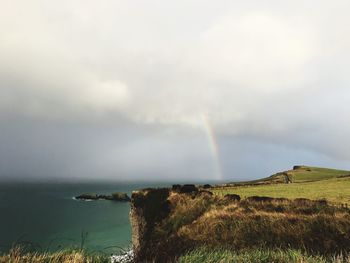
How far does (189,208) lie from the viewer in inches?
1213

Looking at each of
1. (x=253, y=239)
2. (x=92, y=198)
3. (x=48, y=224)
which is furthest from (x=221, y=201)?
(x=92, y=198)

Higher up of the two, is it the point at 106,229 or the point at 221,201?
the point at 221,201

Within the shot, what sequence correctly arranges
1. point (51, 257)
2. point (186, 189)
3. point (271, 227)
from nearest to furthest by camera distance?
1. point (51, 257)
2. point (271, 227)
3. point (186, 189)

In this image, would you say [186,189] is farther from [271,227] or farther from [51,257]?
[51,257]

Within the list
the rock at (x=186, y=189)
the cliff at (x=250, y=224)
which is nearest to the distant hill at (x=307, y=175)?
the rock at (x=186, y=189)

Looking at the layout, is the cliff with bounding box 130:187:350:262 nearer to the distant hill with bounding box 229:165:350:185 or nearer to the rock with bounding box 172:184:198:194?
the rock with bounding box 172:184:198:194

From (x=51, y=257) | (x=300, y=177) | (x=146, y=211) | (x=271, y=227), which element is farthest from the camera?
(x=300, y=177)

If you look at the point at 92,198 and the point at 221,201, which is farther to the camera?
the point at 92,198

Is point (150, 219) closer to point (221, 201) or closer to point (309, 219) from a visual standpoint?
point (221, 201)

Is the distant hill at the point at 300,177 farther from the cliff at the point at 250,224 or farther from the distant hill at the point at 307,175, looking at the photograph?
the cliff at the point at 250,224

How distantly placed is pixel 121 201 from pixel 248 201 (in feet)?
417

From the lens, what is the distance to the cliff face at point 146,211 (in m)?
34.4

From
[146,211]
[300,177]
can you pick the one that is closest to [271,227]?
[146,211]

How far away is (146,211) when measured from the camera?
1471 inches
